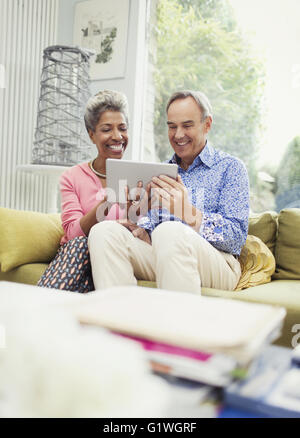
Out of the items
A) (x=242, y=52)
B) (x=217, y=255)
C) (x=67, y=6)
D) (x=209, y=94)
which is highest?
(x=67, y=6)

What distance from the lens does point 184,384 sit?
598 millimetres

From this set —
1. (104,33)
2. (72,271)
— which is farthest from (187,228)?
(104,33)

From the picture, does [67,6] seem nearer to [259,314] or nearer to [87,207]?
[87,207]

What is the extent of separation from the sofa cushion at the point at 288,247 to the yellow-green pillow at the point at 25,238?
101cm

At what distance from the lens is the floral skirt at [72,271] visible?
158cm

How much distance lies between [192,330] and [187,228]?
88 centimetres

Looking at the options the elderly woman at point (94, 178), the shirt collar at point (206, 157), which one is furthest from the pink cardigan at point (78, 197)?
the shirt collar at point (206, 157)

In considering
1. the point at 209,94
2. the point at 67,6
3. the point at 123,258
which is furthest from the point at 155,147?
the point at 123,258

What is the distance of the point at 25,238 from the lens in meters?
1.95

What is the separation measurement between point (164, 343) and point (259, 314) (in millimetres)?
172

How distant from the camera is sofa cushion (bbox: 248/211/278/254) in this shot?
199 centimetres
